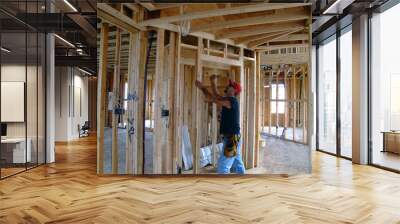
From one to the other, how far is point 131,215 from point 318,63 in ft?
17.8

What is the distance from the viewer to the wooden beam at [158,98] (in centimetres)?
438

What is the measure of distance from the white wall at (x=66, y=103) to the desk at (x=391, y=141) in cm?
911

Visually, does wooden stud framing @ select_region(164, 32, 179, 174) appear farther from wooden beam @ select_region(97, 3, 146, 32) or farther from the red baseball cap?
the red baseball cap

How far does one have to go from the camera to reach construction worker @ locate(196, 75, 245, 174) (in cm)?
448

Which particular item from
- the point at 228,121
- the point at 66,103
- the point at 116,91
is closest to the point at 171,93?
the point at 116,91

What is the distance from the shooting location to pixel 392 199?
11.5ft

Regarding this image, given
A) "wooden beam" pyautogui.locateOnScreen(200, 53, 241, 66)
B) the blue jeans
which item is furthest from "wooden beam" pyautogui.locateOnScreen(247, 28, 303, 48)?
the blue jeans

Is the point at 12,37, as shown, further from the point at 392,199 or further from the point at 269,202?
the point at 392,199

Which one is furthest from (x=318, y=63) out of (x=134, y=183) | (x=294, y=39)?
(x=134, y=183)

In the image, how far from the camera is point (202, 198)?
140 inches

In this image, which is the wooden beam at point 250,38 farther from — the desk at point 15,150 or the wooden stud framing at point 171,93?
the desk at point 15,150

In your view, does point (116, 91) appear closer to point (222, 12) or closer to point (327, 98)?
point (222, 12)

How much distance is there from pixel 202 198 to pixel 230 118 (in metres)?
1.33

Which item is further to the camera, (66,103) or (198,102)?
(66,103)
